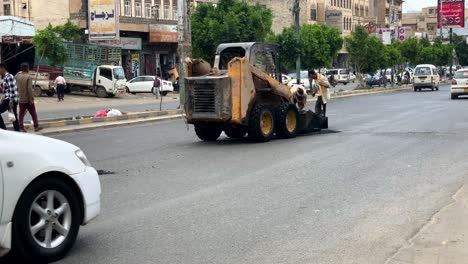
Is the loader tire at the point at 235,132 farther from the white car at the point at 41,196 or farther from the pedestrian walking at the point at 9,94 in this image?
the white car at the point at 41,196

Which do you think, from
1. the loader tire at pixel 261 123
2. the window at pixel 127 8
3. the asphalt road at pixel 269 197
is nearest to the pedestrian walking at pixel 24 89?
the asphalt road at pixel 269 197

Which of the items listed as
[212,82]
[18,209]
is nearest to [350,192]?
[18,209]

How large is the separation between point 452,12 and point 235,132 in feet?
230

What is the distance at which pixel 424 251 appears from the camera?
19.6 ft

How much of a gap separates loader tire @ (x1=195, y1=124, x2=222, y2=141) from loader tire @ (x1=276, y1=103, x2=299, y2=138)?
4.98 feet

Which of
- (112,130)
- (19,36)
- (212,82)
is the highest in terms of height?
(19,36)

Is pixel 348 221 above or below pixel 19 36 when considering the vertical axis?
below

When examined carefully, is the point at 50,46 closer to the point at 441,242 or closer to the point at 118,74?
the point at 118,74

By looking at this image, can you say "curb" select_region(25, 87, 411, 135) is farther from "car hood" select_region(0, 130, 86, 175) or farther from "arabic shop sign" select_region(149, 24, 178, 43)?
"arabic shop sign" select_region(149, 24, 178, 43)

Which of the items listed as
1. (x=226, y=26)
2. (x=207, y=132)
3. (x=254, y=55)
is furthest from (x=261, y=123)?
(x=226, y=26)

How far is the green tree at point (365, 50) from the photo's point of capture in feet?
167

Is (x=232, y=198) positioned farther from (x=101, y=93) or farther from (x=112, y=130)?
(x=101, y=93)

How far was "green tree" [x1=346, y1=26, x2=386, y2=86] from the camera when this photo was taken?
51.0 metres

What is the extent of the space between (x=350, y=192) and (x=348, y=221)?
65.8 inches
